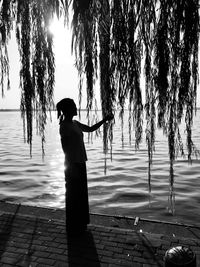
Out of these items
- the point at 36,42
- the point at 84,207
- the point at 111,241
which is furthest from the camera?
the point at 84,207

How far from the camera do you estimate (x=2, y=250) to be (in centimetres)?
428

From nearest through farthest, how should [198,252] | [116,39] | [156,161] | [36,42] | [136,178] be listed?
[116,39]
[36,42]
[198,252]
[136,178]
[156,161]

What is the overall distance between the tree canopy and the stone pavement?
2.38 m

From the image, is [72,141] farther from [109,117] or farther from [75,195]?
[109,117]

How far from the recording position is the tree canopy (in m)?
1.83

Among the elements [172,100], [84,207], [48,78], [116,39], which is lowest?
[84,207]

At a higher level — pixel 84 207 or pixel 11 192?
pixel 84 207

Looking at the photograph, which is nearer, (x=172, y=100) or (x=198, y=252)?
(x=172, y=100)

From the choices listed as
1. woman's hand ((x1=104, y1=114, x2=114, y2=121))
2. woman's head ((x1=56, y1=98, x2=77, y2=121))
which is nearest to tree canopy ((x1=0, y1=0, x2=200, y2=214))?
woman's hand ((x1=104, y1=114, x2=114, y2=121))

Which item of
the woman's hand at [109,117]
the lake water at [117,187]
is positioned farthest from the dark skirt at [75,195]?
the woman's hand at [109,117]

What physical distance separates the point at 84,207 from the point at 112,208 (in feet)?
13.8

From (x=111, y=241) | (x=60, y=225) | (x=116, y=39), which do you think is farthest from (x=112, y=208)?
(x=116, y=39)

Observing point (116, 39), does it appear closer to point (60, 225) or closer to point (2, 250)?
point (2, 250)

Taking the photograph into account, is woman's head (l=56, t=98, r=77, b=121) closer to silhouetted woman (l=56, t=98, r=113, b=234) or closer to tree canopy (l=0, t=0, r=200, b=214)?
silhouetted woman (l=56, t=98, r=113, b=234)
